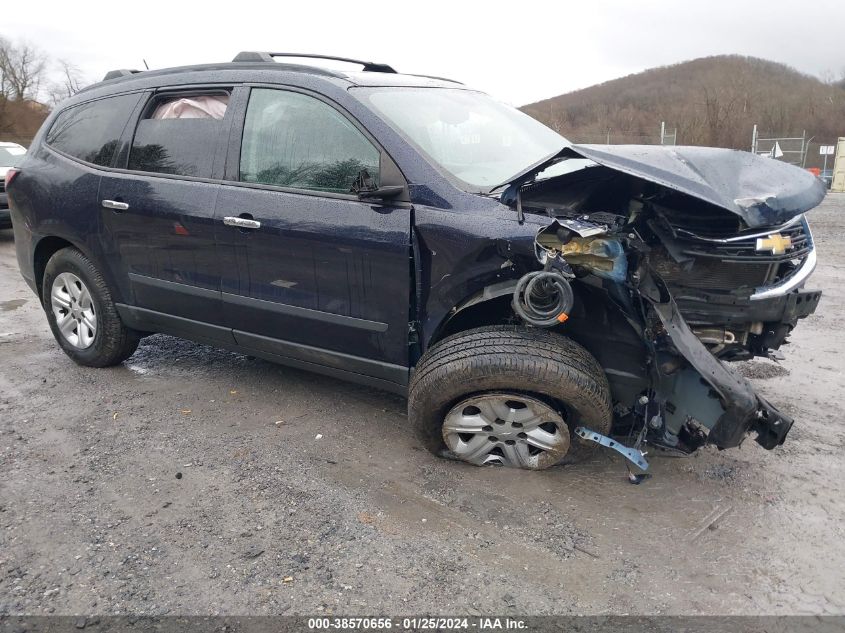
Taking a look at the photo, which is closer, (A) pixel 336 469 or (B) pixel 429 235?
(B) pixel 429 235

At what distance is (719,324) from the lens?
2.91 metres

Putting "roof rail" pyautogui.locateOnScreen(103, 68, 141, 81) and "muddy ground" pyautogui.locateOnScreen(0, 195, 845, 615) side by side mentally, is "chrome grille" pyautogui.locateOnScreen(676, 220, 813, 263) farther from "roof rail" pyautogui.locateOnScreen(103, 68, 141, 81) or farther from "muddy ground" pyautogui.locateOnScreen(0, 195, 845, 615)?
"roof rail" pyautogui.locateOnScreen(103, 68, 141, 81)

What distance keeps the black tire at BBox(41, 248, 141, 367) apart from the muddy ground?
509 millimetres

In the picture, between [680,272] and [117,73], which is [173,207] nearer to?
[117,73]

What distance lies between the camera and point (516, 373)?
2.75 metres

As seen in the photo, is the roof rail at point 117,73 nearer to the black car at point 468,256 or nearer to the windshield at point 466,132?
the black car at point 468,256

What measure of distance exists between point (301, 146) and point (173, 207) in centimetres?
90

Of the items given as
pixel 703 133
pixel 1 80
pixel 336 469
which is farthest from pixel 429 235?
pixel 1 80

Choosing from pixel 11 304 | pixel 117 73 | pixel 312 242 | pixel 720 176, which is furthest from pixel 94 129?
pixel 720 176

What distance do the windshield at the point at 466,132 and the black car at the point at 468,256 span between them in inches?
0.7

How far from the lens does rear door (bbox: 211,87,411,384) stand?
10.1ft

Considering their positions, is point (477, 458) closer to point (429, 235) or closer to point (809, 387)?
point (429, 235)

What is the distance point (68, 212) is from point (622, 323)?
3574mm

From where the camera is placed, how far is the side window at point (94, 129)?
412 centimetres
